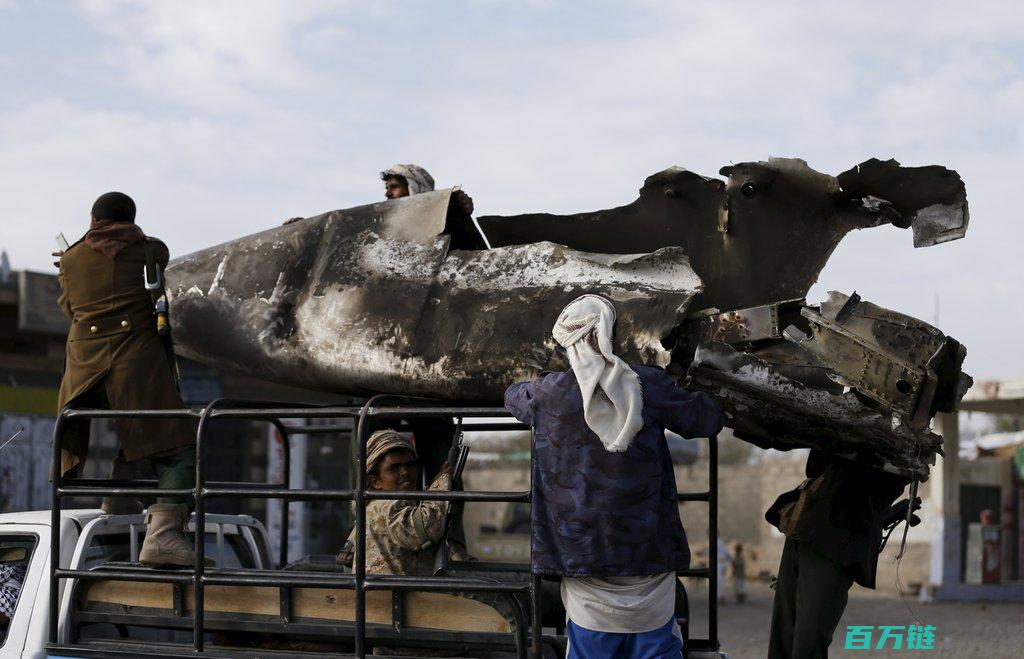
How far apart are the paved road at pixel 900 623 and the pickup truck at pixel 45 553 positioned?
8.02 m

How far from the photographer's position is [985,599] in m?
19.6

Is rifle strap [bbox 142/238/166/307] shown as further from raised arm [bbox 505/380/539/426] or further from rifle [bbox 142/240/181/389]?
raised arm [bbox 505/380/539/426]

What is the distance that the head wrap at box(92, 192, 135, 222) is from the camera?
4.48m

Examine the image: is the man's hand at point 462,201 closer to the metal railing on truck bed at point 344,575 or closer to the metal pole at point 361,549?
the metal railing on truck bed at point 344,575

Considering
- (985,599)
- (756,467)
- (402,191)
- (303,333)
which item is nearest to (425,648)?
(303,333)

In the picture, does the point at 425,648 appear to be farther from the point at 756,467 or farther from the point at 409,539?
the point at 756,467

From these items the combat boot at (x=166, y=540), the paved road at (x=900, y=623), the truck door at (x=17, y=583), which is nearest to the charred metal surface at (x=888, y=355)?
the combat boot at (x=166, y=540)

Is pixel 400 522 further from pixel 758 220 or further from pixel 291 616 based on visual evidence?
pixel 758 220

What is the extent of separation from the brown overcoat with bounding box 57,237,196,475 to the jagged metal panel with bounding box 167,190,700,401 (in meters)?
0.15

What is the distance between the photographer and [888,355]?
3.65 metres

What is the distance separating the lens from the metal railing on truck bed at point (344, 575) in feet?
11.3

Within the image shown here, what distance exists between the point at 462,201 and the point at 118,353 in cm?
139

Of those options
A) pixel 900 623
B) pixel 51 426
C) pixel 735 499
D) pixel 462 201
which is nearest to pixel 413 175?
pixel 462 201

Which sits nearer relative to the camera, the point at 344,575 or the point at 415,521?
the point at 344,575
